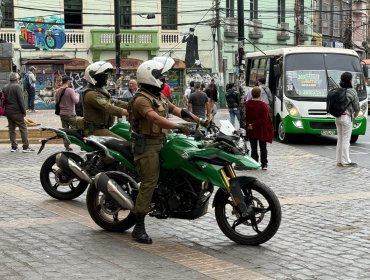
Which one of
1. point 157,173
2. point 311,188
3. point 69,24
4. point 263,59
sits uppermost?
point 69,24

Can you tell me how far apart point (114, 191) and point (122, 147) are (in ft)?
2.66

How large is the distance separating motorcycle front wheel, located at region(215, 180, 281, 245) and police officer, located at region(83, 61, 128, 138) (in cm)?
250

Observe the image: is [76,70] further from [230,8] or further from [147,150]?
[147,150]

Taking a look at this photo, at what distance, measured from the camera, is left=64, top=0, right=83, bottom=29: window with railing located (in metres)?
38.8

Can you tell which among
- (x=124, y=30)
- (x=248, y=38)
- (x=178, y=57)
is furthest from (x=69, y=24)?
(x=248, y=38)

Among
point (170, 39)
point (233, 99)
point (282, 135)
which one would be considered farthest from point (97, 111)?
point (170, 39)

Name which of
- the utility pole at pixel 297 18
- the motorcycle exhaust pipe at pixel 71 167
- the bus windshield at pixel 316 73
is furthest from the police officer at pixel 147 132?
the utility pole at pixel 297 18

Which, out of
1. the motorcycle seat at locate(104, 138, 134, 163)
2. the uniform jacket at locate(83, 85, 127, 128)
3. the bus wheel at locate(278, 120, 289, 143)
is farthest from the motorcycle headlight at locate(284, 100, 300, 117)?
the motorcycle seat at locate(104, 138, 134, 163)

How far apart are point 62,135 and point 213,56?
110 ft

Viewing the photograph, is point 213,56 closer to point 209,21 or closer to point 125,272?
point 209,21

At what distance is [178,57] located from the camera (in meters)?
40.8

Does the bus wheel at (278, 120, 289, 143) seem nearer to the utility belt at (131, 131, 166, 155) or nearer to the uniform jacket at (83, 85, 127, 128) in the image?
the uniform jacket at (83, 85, 127, 128)

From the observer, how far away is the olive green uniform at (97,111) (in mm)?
8570

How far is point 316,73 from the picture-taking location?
18.3 m
